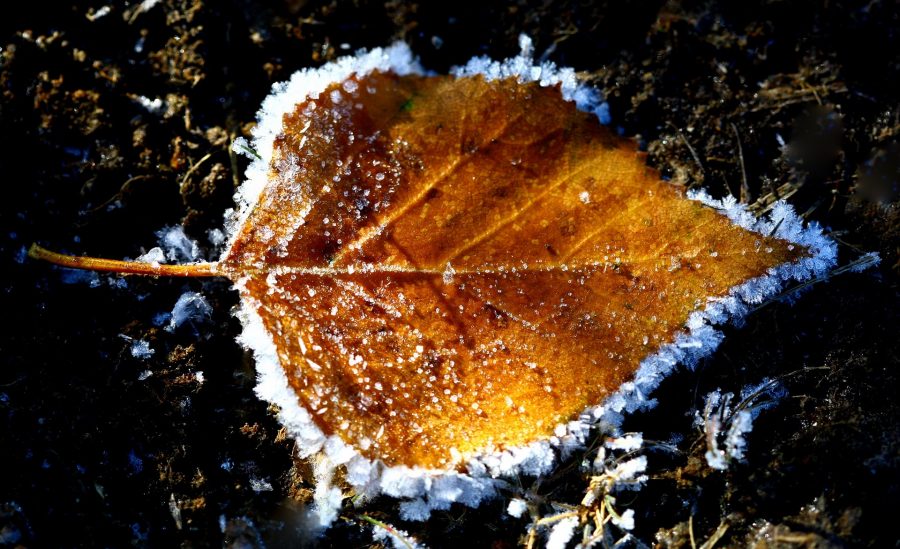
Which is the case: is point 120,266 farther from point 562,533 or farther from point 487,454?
point 562,533

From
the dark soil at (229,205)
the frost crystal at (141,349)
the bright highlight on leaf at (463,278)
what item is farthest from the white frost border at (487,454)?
the frost crystal at (141,349)

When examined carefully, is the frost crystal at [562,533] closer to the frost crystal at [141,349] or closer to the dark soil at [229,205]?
the dark soil at [229,205]

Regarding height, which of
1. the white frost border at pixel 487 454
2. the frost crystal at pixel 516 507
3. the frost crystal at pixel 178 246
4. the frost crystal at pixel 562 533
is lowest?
the frost crystal at pixel 562 533

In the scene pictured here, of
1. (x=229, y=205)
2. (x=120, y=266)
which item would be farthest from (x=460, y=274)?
(x=120, y=266)

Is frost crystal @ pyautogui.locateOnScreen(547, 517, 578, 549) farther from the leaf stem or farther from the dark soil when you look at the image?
the leaf stem

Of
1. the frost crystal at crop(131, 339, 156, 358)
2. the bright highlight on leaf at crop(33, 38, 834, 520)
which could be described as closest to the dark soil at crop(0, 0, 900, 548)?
the frost crystal at crop(131, 339, 156, 358)

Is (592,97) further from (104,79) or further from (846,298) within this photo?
Answer: (104,79)

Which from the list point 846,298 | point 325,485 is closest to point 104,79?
point 325,485
